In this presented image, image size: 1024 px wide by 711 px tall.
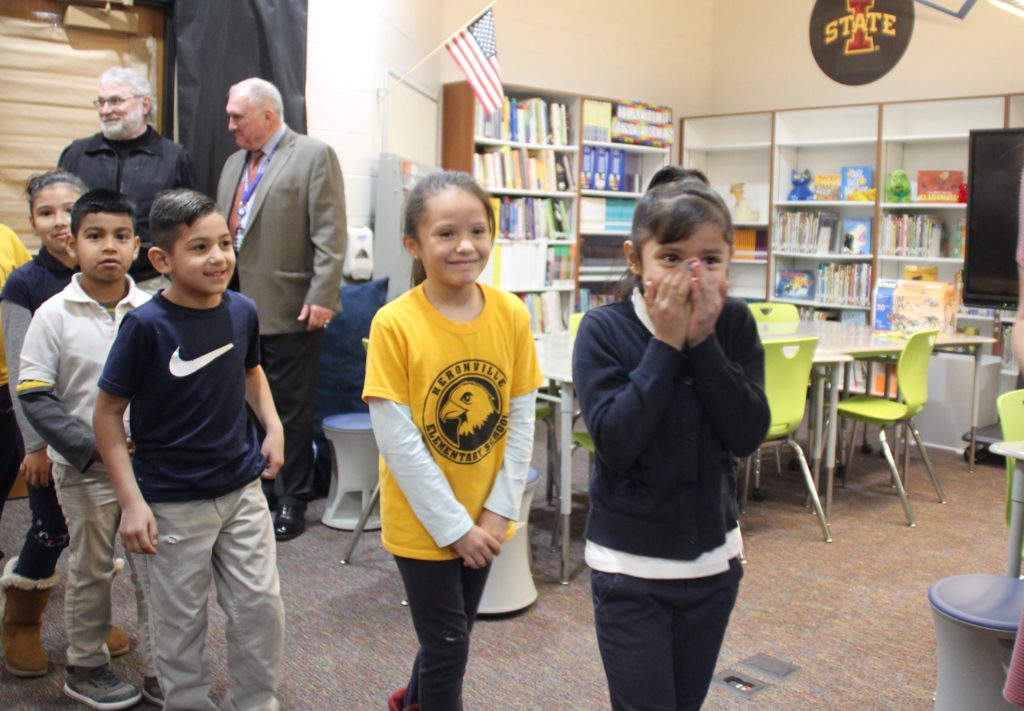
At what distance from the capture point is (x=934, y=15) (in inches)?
270

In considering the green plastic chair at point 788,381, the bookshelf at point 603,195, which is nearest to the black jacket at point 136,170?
the green plastic chair at point 788,381

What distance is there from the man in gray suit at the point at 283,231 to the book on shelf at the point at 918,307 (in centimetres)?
321

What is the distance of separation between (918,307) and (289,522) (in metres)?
3.59

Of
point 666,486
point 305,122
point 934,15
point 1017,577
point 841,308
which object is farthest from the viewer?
point 841,308

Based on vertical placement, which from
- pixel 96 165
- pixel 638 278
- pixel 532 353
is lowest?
pixel 532 353

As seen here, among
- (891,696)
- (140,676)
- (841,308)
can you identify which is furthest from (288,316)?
(841,308)

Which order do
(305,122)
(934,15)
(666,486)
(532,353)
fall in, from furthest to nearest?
(934,15) < (305,122) < (532,353) < (666,486)

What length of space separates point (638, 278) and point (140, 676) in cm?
188

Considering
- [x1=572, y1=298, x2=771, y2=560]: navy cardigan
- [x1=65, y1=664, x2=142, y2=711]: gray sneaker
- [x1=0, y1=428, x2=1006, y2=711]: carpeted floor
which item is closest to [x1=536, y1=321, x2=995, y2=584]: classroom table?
[x1=0, y1=428, x2=1006, y2=711]: carpeted floor

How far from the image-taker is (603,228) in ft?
23.6

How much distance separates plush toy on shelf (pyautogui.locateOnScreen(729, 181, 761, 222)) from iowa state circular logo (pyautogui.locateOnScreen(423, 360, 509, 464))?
6293mm

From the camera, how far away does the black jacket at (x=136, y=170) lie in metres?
3.60

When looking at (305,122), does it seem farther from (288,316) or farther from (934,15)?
(934,15)

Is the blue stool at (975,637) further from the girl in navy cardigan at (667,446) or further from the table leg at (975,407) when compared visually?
the table leg at (975,407)
